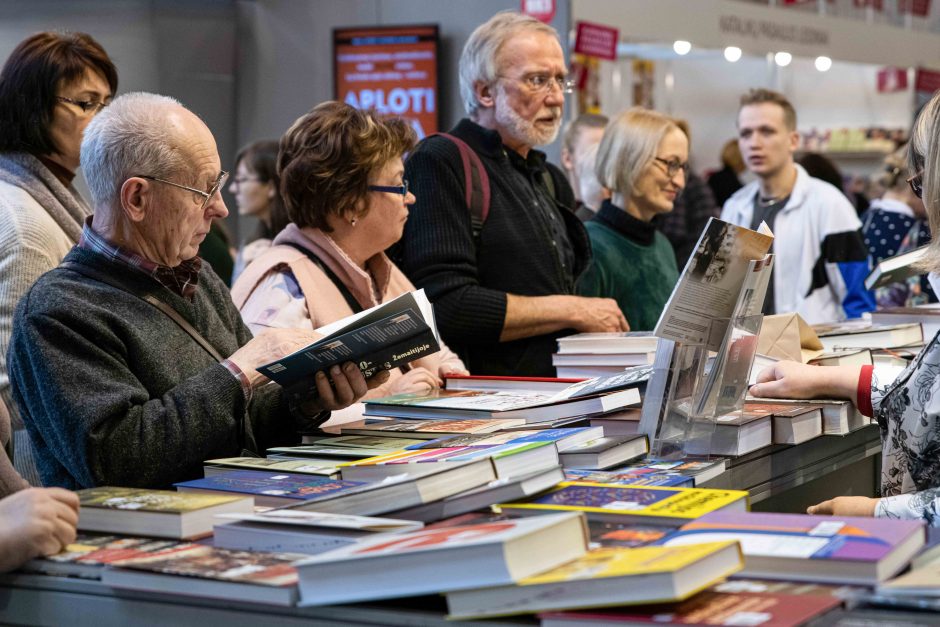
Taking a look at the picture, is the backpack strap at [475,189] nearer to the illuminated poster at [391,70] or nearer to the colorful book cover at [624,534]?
the colorful book cover at [624,534]

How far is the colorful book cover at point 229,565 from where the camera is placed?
1615 millimetres

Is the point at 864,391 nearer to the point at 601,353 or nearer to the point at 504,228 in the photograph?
the point at 601,353

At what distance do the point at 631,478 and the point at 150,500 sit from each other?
81cm

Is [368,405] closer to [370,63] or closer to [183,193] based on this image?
[183,193]

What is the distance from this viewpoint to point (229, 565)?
5.51 feet

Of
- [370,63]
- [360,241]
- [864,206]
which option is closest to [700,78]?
[864,206]

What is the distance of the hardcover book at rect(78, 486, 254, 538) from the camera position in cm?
186

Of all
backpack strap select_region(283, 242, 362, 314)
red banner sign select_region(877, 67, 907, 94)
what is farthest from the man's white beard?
red banner sign select_region(877, 67, 907, 94)

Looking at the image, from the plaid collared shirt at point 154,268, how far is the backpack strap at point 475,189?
1310 mm

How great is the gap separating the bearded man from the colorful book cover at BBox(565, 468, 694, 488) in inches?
59.3

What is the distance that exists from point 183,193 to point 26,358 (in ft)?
1.55

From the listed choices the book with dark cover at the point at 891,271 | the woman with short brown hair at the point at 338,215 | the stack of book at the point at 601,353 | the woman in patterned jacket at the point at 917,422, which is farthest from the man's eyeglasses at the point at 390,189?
the book with dark cover at the point at 891,271

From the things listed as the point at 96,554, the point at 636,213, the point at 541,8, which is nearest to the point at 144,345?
the point at 96,554

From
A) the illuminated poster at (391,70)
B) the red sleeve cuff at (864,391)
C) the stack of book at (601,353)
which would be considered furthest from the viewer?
the illuminated poster at (391,70)
